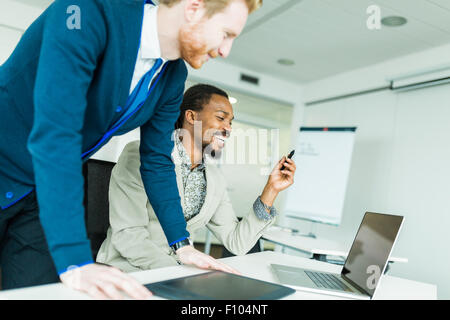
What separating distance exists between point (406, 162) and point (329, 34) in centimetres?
155

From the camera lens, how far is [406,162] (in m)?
3.98

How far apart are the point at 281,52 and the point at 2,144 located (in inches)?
160

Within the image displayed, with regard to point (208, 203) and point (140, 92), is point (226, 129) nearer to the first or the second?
point (208, 203)

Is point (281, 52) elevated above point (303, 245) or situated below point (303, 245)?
above

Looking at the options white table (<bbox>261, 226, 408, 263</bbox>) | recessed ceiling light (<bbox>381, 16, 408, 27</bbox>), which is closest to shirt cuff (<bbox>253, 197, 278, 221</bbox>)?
white table (<bbox>261, 226, 408, 263</bbox>)

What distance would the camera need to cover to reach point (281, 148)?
728cm

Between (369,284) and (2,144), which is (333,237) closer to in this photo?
(369,284)

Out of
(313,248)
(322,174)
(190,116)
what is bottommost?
(313,248)

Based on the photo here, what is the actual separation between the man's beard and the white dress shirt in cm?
6

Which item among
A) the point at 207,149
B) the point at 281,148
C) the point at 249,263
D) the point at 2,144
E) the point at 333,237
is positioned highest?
the point at 281,148

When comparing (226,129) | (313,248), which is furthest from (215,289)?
(313,248)

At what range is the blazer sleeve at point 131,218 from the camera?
1.35 meters

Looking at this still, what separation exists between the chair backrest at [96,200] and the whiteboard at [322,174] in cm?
298

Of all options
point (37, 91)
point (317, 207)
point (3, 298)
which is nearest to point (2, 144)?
point (37, 91)
